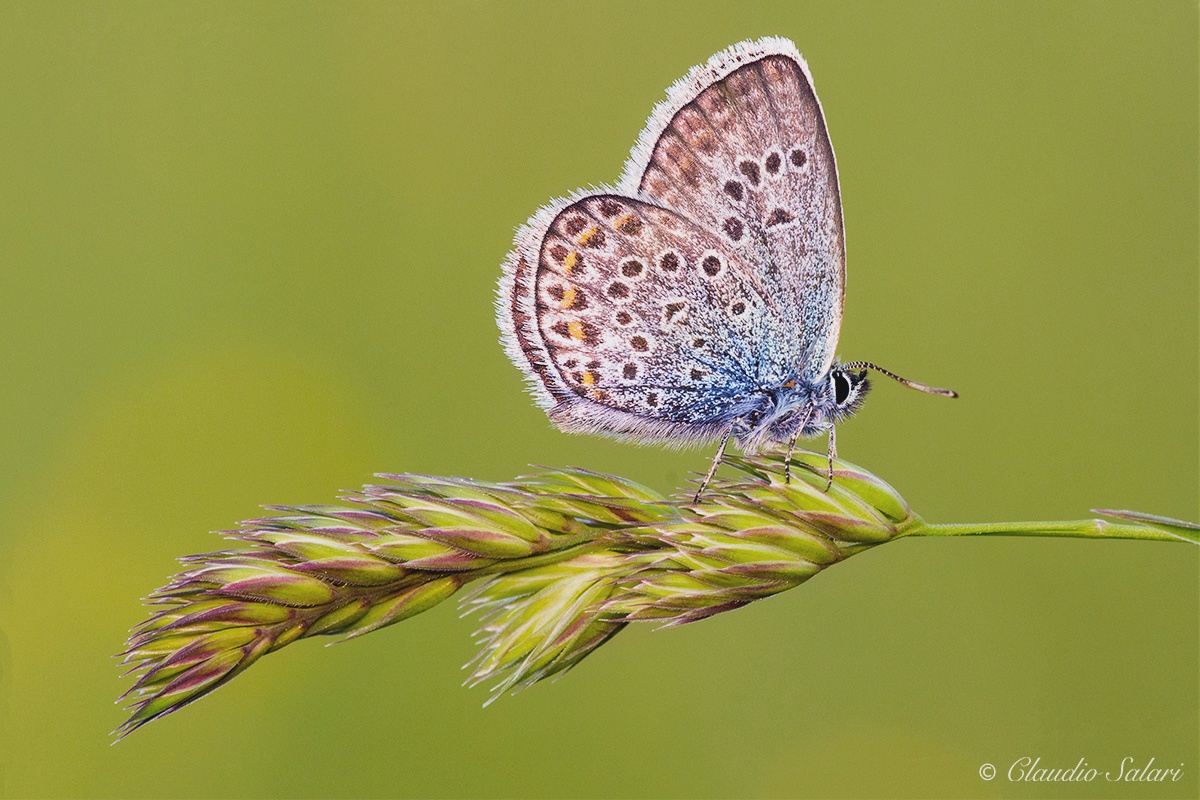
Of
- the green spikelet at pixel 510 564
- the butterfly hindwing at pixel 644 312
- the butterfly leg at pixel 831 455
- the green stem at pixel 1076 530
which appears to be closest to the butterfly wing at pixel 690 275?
the butterfly hindwing at pixel 644 312

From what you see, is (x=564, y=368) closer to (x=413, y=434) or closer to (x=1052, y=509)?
(x=413, y=434)

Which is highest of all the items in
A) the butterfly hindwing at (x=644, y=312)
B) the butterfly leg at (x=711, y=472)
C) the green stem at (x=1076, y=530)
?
the butterfly hindwing at (x=644, y=312)

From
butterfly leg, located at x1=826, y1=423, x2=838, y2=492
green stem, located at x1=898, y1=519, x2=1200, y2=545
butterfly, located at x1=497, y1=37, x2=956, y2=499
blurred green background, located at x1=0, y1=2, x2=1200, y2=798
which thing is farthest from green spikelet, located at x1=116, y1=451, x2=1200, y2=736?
blurred green background, located at x1=0, y1=2, x2=1200, y2=798

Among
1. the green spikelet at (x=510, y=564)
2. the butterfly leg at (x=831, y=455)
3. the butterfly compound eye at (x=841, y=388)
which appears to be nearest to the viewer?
the green spikelet at (x=510, y=564)

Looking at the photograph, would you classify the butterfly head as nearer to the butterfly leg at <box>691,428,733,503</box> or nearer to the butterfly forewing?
the butterfly forewing

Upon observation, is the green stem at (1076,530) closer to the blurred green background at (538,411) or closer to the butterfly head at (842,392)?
the butterfly head at (842,392)

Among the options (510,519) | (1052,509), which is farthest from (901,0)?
(510,519)

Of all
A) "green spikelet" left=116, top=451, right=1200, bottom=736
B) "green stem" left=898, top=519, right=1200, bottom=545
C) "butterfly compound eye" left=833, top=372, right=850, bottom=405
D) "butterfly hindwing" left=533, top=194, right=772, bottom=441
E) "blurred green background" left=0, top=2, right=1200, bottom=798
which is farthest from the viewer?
"blurred green background" left=0, top=2, right=1200, bottom=798
